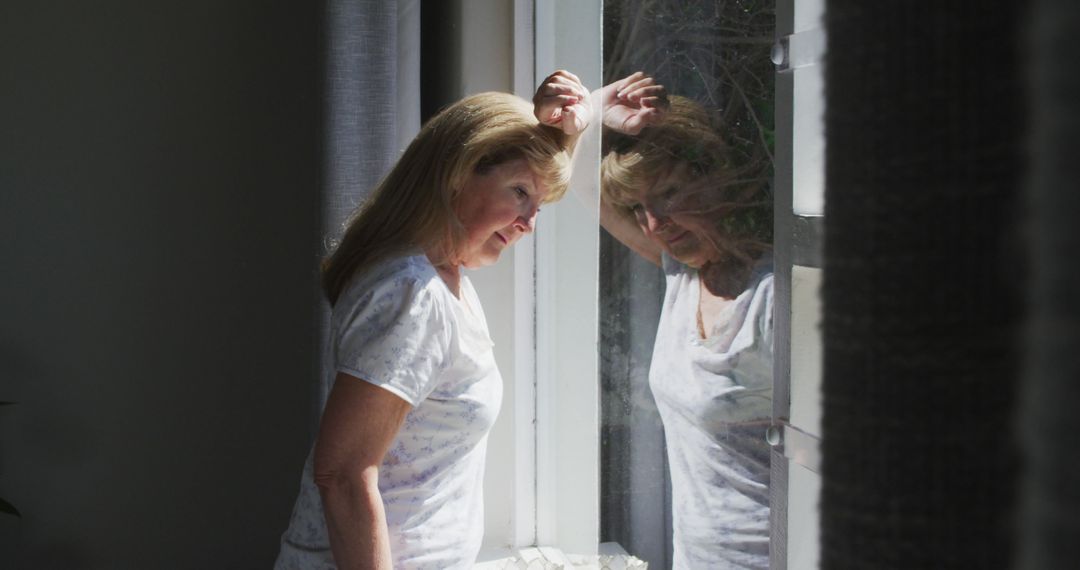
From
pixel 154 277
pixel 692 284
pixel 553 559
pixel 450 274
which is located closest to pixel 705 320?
pixel 692 284

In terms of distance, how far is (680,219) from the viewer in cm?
98

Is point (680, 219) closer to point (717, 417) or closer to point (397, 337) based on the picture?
point (717, 417)

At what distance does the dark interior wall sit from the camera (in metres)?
2.05

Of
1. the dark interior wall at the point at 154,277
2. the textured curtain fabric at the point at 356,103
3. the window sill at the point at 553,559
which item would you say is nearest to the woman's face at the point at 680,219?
the window sill at the point at 553,559

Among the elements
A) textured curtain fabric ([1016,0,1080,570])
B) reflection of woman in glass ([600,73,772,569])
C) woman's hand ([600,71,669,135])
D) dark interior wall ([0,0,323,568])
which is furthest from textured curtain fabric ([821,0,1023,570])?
dark interior wall ([0,0,323,568])

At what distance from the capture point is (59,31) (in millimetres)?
2045

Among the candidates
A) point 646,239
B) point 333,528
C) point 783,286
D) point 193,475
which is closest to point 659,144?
point 646,239

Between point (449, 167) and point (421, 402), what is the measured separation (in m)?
0.30

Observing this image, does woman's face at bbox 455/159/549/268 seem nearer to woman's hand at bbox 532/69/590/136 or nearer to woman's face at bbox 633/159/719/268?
woman's hand at bbox 532/69/590/136

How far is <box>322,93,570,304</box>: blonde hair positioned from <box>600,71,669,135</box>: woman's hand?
0.08 m

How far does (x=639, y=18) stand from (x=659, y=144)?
0.18 metres

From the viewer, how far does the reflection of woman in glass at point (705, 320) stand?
85 cm

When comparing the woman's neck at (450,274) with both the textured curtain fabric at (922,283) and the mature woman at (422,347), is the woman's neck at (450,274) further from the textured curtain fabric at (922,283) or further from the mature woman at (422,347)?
the textured curtain fabric at (922,283)

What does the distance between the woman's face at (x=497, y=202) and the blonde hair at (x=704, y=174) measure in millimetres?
138
